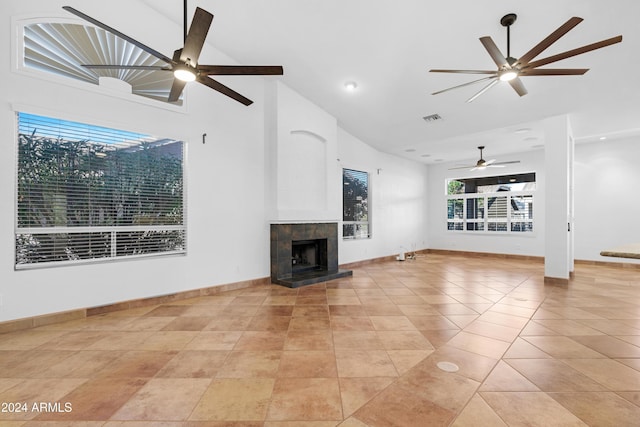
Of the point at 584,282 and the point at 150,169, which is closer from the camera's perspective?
the point at 150,169

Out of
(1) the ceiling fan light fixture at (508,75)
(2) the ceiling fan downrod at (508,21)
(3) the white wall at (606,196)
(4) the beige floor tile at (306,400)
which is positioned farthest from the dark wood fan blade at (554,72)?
(3) the white wall at (606,196)

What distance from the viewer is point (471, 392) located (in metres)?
1.96

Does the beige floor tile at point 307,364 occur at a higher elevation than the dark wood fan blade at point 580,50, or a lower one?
lower

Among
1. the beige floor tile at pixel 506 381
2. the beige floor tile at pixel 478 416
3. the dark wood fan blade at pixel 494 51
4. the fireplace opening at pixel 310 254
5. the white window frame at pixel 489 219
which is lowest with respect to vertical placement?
the beige floor tile at pixel 506 381

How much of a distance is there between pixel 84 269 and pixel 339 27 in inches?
176

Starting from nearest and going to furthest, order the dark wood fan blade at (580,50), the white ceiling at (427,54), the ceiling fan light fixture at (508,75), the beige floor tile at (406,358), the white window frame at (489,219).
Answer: the beige floor tile at (406,358)
the dark wood fan blade at (580,50)
the ceiling fan light fixture at (508,75)
the white ceiling at (427,54)
the white window frame at (489,219)

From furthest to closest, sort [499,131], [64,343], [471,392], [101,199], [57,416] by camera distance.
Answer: [499,131], [101,199], [64,343], [471,392], [57,416]

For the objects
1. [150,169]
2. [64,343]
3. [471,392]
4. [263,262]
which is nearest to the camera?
[471,392]

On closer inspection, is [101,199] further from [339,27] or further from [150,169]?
[339,27]

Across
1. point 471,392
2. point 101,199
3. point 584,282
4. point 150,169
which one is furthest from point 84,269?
point 584,282

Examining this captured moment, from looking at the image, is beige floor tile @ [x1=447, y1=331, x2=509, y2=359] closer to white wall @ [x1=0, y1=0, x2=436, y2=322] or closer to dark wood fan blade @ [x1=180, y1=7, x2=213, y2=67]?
white wall @ [x1=0, y1=0, x2=436, y2=322]

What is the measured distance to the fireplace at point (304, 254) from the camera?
5273 millimetres

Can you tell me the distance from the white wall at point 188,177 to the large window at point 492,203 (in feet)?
25.1

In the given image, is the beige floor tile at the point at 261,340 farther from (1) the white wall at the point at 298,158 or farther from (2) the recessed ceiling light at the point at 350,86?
(2) the recessed ceiling light at the point at 350,86
